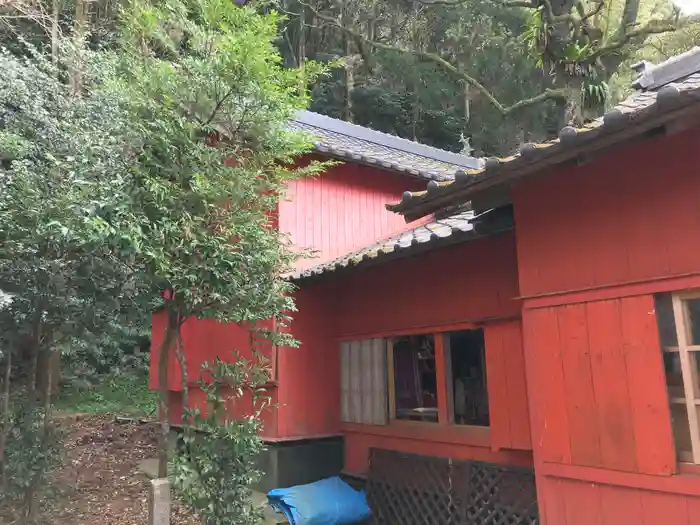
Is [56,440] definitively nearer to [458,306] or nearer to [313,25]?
[458,306]

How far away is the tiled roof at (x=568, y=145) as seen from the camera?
2988 millimetres

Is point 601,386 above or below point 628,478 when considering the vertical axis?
above

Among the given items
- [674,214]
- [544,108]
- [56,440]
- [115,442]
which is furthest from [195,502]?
[544,108]

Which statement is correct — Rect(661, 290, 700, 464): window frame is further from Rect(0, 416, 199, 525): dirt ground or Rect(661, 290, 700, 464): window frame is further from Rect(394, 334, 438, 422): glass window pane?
Rect(0, 416, 199, 525): dirt ground

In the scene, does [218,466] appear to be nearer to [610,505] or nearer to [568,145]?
[610,505]

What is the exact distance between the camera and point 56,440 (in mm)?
6586

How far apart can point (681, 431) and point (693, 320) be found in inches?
29.8

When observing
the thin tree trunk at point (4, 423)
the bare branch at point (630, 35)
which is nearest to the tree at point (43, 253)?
the thin tree trunk at point (4, 423)

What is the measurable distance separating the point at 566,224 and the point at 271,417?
16.1ft

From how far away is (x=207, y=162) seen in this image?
4602 mm

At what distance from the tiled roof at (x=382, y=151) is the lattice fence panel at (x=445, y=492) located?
4.65m

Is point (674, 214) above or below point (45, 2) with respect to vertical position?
below

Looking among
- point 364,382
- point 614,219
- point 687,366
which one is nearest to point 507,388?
point 687,366

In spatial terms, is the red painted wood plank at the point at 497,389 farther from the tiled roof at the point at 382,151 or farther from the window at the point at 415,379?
the tiled roof at the point at 382,151
